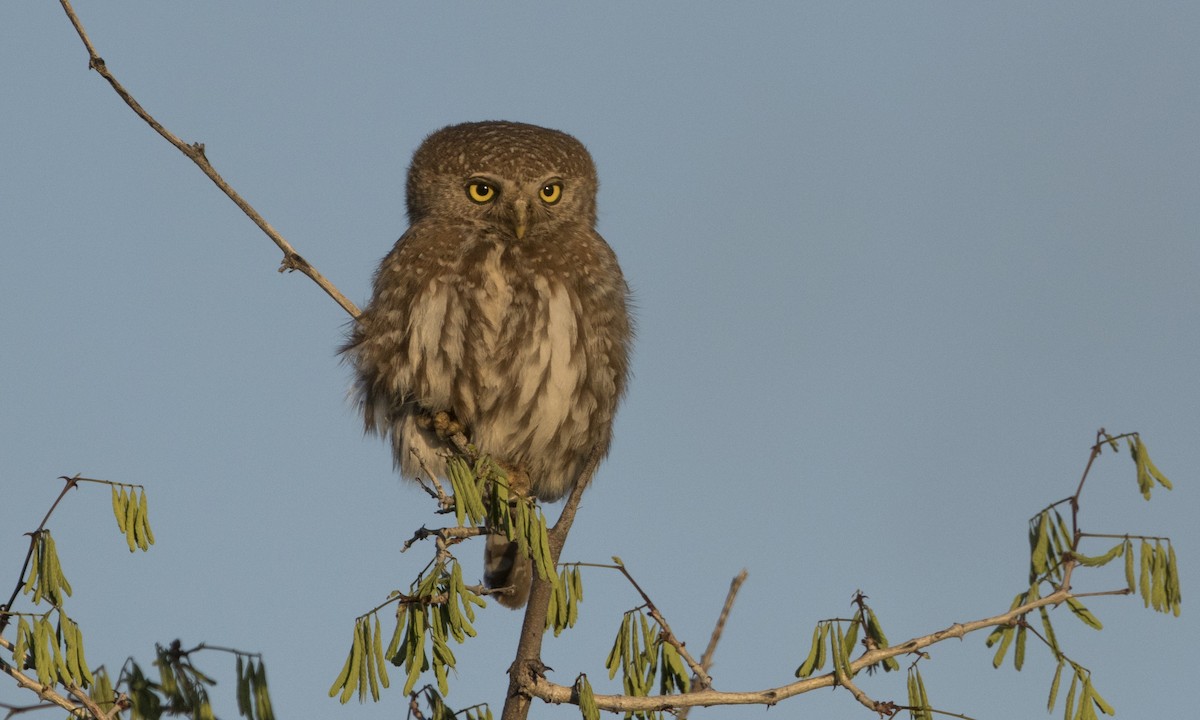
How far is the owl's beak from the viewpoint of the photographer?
578 centimetres

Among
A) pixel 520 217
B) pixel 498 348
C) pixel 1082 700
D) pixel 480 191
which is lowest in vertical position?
pixel 1082 700

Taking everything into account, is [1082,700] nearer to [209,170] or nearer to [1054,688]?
[1054,688]

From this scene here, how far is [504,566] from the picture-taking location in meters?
6.48

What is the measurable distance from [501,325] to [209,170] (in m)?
1.37

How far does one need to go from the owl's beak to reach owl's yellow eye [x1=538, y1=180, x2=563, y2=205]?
0.85 feet

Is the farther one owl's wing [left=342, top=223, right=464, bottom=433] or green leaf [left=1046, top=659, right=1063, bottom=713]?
owl's wing [left=342, top=223, right=464, bottom=433]

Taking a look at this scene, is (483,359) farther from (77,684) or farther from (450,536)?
(77,684)

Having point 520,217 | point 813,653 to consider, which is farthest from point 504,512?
point 520,217

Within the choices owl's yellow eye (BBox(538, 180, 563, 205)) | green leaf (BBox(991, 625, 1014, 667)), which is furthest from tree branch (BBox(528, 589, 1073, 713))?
owl's yellow eye (BBox(538, 180, 563, 205))

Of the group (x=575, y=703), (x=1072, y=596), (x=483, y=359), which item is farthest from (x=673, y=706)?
(x=483, y=359)

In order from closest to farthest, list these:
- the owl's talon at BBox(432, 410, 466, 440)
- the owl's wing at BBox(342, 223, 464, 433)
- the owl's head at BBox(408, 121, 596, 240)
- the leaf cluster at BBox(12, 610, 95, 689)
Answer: the leaf cluster at BBox(12, 610, 95, 689) → the owl's wing at BBox(342, 223, 464, 433) → the owl's talon at BBox(432, 410, 466, 440) → the owl's head at BBox(408, 121, 596, 240)

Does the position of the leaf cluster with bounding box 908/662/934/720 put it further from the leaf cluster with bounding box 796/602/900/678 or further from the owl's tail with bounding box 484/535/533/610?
the owl's tail with bounding box 484/535/533/610

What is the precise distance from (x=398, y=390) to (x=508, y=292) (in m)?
0.58

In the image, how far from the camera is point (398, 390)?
18.3ft
